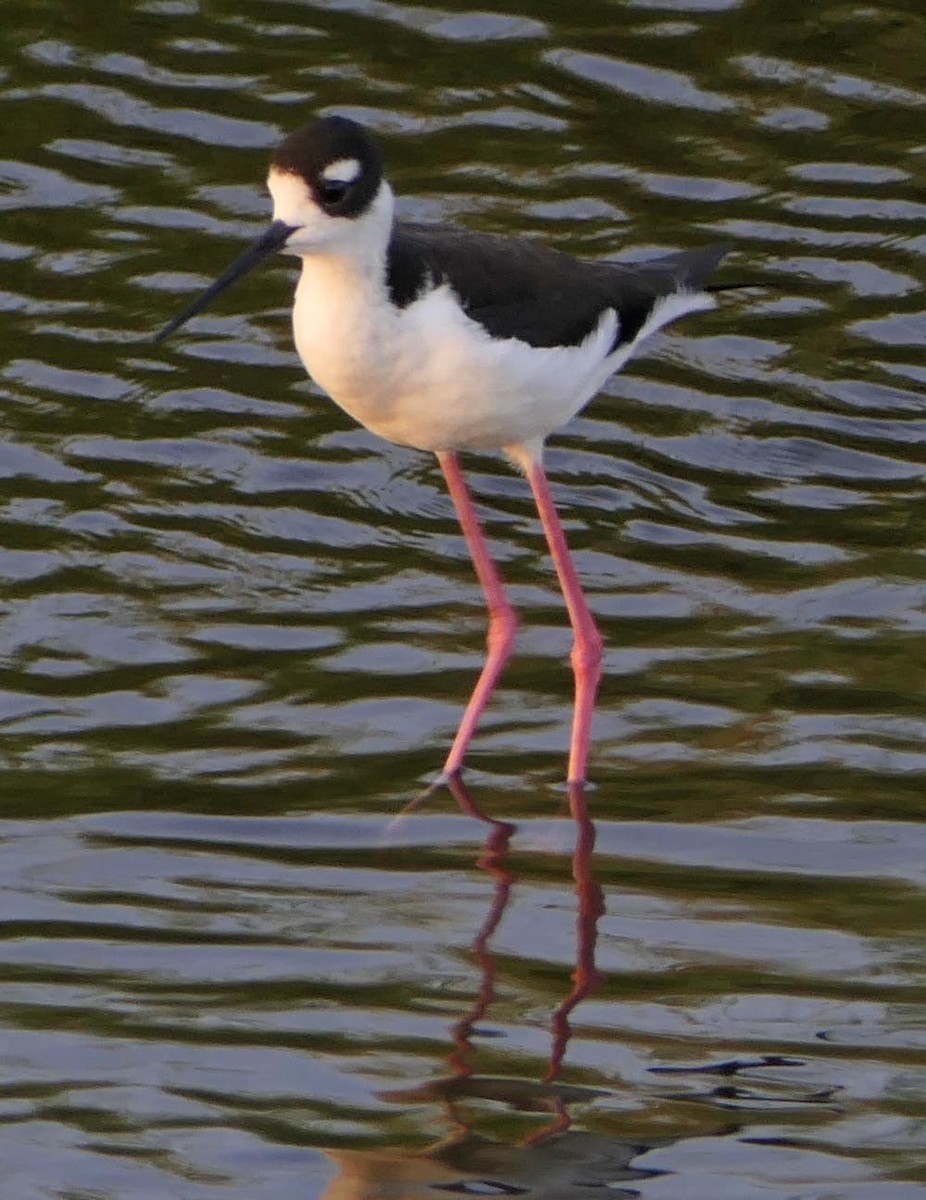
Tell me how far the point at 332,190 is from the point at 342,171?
50mm

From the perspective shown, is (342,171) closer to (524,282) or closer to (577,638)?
(524,282)

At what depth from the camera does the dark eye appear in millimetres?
6027

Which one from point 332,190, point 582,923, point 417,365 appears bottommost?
point 582,923

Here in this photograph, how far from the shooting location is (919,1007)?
17.3 feet

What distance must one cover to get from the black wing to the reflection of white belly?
0.05 meters

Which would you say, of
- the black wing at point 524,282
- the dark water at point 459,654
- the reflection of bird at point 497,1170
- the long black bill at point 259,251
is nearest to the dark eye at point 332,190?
the long black bill at point 259,251

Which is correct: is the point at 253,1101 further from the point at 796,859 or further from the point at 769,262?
the point at 769,262

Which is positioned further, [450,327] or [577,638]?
[577,638]

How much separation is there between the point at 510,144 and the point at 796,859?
452 cm

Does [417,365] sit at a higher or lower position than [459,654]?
higher

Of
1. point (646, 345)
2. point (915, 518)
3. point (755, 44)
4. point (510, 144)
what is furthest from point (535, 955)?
point (755, 44)

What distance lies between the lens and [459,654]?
7.24 metres

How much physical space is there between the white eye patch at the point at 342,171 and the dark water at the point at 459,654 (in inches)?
57.1

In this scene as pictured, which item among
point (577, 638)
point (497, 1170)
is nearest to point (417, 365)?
point (577, 638)
